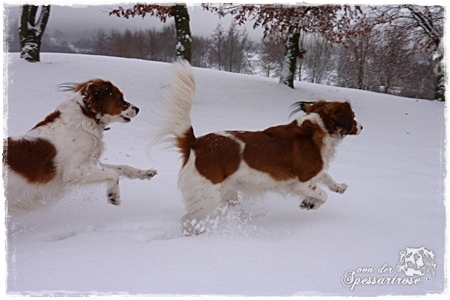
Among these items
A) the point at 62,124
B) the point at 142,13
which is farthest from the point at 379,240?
the point at 142,13

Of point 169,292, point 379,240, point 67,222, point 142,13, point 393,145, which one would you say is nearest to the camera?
point 169,292

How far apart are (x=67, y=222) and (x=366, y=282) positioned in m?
2.62

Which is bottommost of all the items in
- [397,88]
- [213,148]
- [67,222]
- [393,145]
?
[397,88]

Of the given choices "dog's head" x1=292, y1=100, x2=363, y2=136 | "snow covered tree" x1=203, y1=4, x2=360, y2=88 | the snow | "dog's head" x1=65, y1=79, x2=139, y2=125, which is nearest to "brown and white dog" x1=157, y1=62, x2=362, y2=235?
"dog's head" x1=292, y1=100, x2=363, y2=136

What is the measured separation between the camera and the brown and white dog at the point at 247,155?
3350 millimetres

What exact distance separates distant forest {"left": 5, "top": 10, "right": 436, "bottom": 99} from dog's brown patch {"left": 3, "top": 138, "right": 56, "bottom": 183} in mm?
9112

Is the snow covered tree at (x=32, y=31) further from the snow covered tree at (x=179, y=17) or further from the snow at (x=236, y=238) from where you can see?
the snow at (x=236, y=238)

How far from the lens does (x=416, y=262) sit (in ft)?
8.64

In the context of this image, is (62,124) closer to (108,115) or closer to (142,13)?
(108,115)

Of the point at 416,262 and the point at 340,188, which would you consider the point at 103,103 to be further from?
the point at 416,262

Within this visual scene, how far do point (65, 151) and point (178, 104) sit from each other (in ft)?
3.57

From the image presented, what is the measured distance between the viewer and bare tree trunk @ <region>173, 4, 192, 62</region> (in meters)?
10.1

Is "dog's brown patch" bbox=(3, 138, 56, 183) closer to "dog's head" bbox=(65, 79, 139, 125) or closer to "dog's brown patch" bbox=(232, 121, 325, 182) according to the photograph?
"dog's head" bbox=(65, 79, 139, 125)

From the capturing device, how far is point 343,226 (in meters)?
3.34
